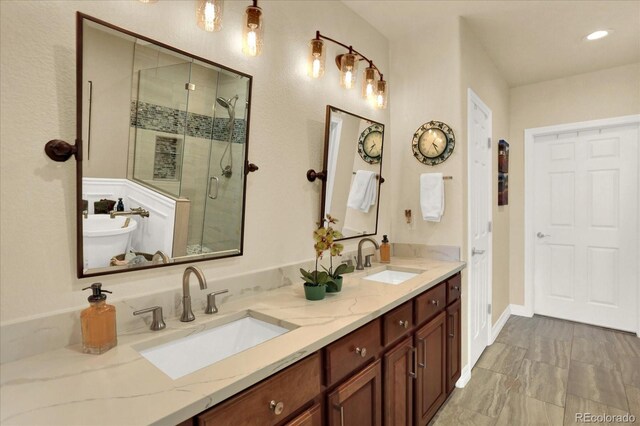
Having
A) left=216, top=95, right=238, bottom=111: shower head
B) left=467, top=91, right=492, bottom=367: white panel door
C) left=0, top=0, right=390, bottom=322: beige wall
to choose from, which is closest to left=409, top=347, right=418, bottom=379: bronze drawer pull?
left=0, top=0, right=390, bottom=322: beige wall

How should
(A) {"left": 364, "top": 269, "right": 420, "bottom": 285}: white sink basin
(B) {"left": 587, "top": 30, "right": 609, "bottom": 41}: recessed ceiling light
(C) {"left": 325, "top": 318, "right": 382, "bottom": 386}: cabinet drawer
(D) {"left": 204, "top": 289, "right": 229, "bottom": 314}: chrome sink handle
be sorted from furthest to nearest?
1. (B) {"left": 587, "top": 30, "right": 609, "bottom": 41}: recessed ceiling light
2. (A) {"left": 364, "top": 269, "right": 420, "bottom": 285}: white sink basin
3. (D) {"left": 204, "top": 289, "right": 229, "bottom": 314}: chrome sink handle
4. (C) {"left": 325, "top": 318, "right": 382, "bottom": 386}: cabinet drawer

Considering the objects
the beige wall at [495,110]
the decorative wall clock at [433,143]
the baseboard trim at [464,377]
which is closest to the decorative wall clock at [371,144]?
the decorative wall clock at [433,143]

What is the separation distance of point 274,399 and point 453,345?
5.48 ft

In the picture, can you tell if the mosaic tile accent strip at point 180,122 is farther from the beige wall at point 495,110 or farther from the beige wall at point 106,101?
the beige wall at point 495,110

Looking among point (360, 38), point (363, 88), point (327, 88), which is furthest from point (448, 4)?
point (327, 88)

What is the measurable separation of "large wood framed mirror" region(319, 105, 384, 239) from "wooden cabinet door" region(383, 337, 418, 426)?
0.82m

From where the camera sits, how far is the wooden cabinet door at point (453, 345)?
218 cm

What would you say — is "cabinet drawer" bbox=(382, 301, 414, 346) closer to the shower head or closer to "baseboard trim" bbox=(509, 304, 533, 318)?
the shower head

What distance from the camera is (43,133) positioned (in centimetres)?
101

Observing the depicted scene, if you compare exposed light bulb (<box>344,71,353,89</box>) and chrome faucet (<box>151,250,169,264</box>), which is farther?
exposed light bulb (<box>344,71,353,89</box>)

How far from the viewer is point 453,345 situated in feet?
7.39

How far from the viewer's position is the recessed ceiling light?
2656mm

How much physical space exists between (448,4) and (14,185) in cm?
253

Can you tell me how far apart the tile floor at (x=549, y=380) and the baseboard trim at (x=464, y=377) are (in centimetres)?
3
